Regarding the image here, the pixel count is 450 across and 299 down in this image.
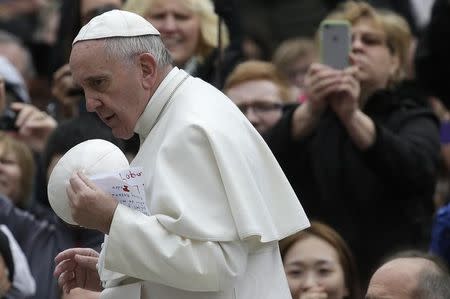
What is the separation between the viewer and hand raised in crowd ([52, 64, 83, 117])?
8.63 meters

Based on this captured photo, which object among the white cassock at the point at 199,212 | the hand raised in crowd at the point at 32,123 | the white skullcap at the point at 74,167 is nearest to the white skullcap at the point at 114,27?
the white cassock at the point at 199,212

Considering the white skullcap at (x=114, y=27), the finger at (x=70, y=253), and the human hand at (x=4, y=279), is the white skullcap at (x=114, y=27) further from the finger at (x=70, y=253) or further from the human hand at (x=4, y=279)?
the human hand at (x=4, y=279)

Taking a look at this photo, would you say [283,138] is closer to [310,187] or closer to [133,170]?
[310,187]

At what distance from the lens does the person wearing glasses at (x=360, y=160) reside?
24.4ft

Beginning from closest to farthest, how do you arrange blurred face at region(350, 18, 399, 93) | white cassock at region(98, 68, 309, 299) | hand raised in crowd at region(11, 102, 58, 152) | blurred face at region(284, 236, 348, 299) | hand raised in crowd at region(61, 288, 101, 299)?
white cassock at region(98, 68, 309, 299) → hand raised in crowd at region(61, 288, 101, 299) → blurred face at region(284, 236, 348, 299) → blurred face at region(350, 18, 399, 93) → hand raised in crowd at region(11, 102, 58, 152)

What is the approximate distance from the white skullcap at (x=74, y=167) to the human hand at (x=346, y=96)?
254 cm

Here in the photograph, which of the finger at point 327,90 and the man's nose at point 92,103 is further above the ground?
the man's nose at point 92,103

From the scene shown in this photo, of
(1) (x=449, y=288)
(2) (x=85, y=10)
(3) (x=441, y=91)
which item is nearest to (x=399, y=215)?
(3) (x=441, y=91)

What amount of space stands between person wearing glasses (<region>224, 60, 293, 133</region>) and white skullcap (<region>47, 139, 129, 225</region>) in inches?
129

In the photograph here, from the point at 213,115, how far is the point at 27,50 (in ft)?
22.6

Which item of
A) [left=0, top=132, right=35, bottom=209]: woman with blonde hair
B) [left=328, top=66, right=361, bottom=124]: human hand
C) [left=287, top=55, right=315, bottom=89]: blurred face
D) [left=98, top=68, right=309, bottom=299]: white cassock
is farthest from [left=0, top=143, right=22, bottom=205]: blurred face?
[left=98, top=68, right=309, bottom=299]: white cassock

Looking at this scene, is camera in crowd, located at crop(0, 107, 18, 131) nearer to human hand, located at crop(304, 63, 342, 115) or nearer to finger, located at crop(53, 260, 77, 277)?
human hand, located at crop(304, 63, 342, 115)

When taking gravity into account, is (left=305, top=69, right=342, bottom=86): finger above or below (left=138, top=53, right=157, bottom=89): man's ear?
below

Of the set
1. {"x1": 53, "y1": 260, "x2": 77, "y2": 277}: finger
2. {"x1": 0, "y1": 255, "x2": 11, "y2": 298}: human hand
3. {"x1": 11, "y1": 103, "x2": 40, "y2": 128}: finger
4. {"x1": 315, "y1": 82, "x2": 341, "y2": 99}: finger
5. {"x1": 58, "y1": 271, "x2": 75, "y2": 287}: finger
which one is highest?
{"x1": 315, "y1": 82, "x2": 341, "y2": 99}: finger
